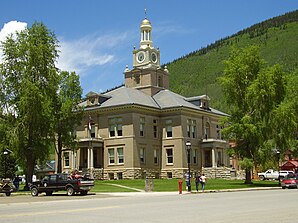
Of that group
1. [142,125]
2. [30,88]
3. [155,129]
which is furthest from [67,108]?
[155,129]

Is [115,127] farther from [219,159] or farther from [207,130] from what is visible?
[219,159]

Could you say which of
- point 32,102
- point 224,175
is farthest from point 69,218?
point 224,175

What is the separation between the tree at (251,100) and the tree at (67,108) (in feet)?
56.5

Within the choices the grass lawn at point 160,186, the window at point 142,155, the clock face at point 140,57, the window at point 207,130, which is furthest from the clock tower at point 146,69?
the grass lawn at point 160,186

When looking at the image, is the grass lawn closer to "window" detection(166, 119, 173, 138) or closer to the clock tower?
"window" detection(166, 119, 173, 138)

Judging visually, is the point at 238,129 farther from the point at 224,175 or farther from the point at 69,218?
the point at 69,218

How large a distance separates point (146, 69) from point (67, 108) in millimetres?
20711

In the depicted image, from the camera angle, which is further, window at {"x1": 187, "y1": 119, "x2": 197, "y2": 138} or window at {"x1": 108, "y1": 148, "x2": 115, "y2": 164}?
window at {"x1": 187, "y1": 119, "x2": 197, "y2": 138}

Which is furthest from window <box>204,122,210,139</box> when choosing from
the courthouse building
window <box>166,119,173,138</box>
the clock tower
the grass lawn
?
the grass lawn

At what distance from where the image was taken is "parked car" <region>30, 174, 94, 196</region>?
1470 inches

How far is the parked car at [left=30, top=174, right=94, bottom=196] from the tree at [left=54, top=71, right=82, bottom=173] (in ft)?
50.8

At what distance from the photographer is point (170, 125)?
217 ft

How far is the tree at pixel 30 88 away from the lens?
48.1 m

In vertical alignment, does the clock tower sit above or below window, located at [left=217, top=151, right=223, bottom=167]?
above
